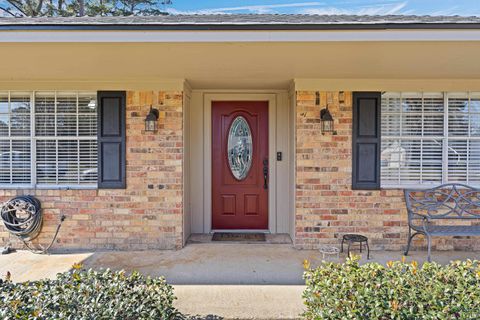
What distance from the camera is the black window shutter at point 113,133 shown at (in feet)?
14.7

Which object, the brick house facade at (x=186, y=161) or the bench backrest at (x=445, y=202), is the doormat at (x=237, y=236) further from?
the bench backrest at (x=445, y=202)

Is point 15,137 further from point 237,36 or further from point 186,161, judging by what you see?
point 237,36

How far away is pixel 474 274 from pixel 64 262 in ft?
13.9

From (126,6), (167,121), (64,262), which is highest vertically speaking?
(126,6)

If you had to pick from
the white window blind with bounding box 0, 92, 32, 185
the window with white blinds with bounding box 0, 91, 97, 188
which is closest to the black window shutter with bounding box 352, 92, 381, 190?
the window with white blinds with bounding box 0, 91, 97, 188

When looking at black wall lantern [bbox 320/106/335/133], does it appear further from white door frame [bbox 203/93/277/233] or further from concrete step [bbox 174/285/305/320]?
concrete step [bbox 174/285/305/320]

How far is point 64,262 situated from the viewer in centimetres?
402

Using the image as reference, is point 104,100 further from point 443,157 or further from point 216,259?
point 443,157

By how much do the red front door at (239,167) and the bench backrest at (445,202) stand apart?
2153 millimetres

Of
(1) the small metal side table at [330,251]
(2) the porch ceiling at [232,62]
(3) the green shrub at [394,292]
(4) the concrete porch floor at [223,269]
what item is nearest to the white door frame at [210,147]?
(2) the porch ceiling at [232,62]

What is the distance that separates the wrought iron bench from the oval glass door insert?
93.8 inches

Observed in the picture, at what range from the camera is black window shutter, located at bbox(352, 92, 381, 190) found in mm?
4473

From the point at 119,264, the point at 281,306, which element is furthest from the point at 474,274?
the point at 119,264

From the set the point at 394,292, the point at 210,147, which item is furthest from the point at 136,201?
the point at 394,292
